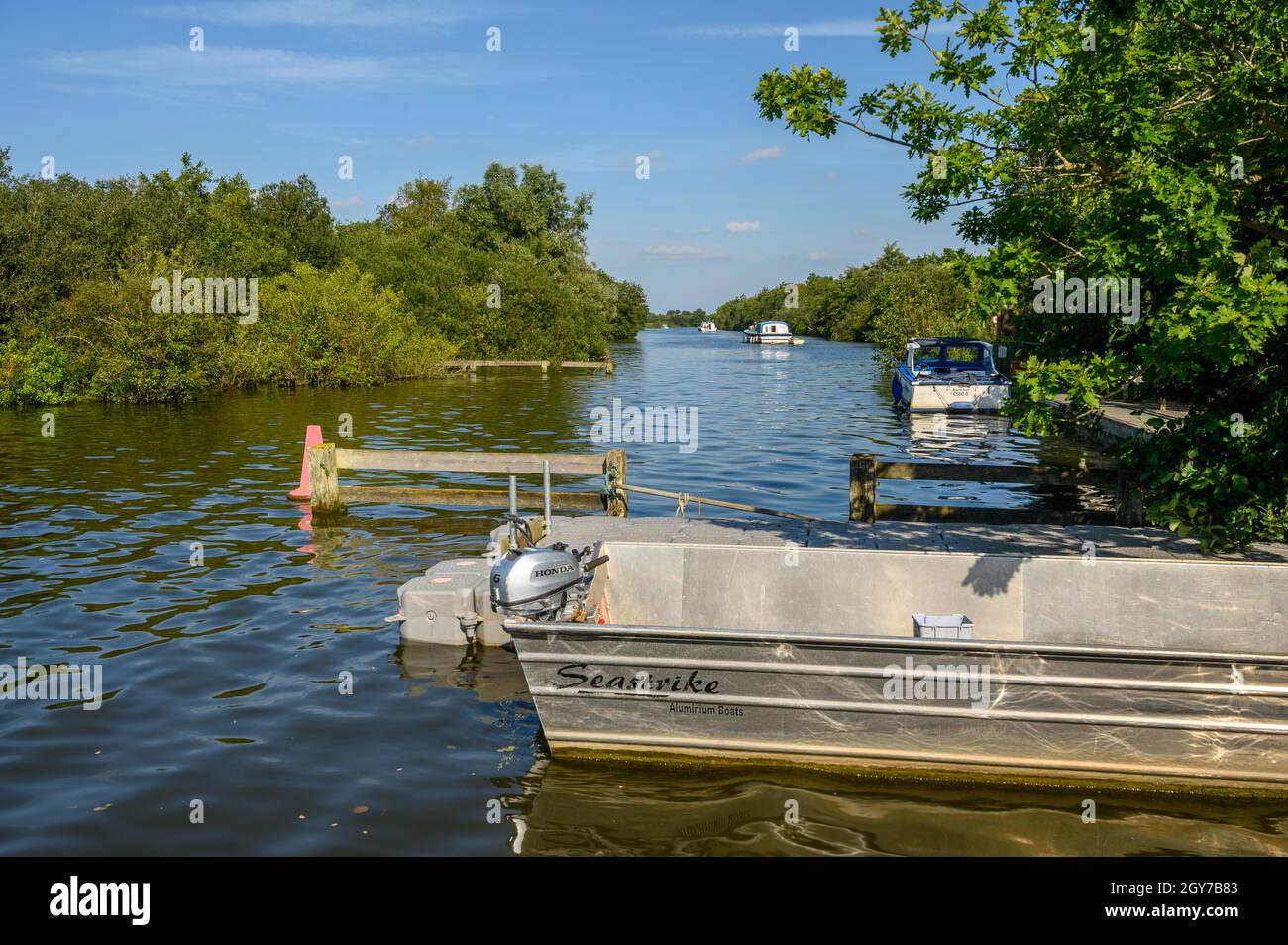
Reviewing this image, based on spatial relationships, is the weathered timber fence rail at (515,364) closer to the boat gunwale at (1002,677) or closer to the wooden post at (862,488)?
the wooden post at (862,488)

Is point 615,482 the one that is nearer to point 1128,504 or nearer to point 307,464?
point 1128,504

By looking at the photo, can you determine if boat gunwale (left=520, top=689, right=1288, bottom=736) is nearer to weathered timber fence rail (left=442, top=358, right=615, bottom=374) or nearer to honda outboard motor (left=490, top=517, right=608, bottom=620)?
honda outboard motor (left=490, top=517, right=608, bottom=620)

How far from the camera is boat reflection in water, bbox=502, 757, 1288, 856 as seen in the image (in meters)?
6.56

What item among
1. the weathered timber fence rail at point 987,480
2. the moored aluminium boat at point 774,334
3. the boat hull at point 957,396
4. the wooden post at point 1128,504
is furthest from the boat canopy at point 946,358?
the moored aluminium boat at point 774,334

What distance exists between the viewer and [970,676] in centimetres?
695

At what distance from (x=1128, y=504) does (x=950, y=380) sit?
61.6ft

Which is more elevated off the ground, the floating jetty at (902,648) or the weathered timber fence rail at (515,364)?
the weathered timber fence rail at (515,364)

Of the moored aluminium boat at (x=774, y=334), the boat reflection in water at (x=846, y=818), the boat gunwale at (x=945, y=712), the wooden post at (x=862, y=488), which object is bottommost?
the boat reflection in water at (x=846, y=818)

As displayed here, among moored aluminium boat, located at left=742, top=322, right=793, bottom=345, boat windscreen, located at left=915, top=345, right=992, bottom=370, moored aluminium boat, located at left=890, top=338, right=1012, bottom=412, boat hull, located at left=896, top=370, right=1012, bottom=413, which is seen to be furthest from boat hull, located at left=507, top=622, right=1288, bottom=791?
moored aluminium boat, located at left=742, top=322, right=793, bottom=345

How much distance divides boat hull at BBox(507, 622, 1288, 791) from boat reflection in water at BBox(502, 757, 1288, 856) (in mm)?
209

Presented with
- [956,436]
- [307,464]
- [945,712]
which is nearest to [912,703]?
[945,712]

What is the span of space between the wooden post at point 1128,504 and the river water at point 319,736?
16.9 feet

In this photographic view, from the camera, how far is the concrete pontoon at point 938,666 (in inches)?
270
